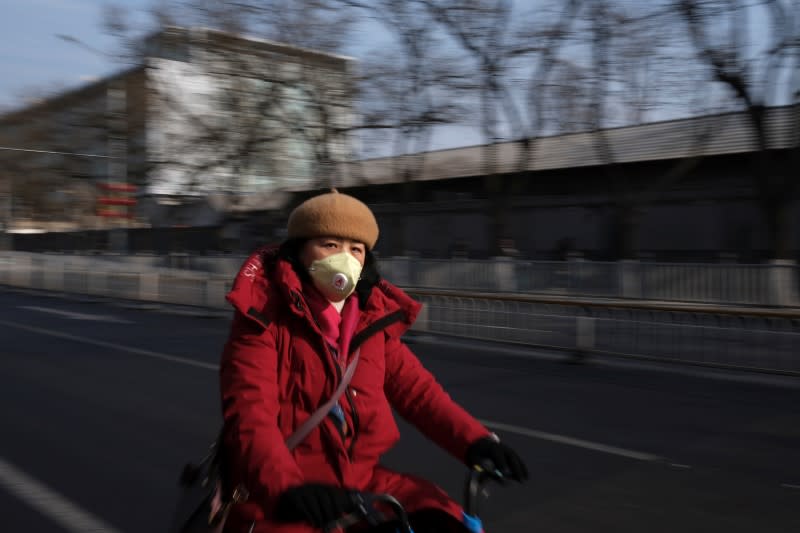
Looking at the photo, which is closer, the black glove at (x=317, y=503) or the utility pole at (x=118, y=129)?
the black glove at (x=317, y=503)

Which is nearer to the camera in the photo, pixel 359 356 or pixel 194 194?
pixel 359 356

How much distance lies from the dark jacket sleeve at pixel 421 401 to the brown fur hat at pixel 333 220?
364 mm

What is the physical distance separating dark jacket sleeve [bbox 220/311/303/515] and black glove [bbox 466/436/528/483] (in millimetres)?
543

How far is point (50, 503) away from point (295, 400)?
3546 millimetres

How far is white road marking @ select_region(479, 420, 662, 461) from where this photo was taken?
6.47 m

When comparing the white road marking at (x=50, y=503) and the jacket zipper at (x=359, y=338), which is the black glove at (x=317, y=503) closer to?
the jacket zipper at (x=359, y=338)

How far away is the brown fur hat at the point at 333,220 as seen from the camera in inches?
95.7

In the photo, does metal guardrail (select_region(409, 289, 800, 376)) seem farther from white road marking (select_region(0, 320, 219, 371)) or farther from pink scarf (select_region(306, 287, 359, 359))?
pink scarf (select_region(306, 287, 359, 359))

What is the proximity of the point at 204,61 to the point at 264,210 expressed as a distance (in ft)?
25.1

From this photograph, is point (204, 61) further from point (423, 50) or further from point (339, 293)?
point (339, 293)

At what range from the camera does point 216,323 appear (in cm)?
1811

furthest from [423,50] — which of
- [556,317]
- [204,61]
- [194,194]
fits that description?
[556,317]

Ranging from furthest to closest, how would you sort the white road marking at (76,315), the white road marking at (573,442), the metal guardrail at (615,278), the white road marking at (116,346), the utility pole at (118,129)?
the utility pole at (118,129), the white road marking at (76,315), the metal guardrail at (615,278), the white road marking at (116,346), the white road marking at (573,442)

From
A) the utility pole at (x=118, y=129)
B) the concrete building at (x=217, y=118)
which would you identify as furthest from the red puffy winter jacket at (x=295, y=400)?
the utility pole at (x=118, y=129)
